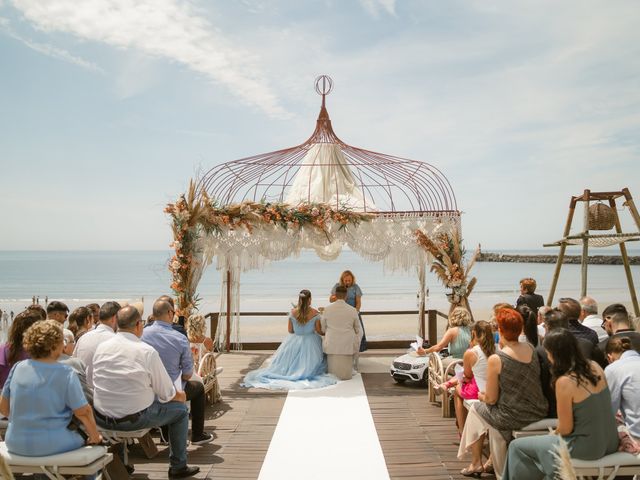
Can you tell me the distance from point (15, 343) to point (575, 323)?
5389 mm

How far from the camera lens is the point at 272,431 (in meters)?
5.76

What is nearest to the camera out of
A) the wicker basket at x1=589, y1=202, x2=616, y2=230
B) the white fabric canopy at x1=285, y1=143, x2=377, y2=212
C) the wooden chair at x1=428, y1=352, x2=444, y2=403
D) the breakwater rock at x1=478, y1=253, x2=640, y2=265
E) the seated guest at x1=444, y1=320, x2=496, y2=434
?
the seated guest at x1=444, y1=320, x2=496, y2=434

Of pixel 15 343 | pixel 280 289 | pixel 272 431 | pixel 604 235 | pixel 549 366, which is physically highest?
pixel 604 235

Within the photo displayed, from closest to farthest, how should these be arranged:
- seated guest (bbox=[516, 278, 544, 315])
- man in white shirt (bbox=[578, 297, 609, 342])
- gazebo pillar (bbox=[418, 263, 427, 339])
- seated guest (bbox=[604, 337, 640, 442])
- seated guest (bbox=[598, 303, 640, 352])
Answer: seated guest (bbox=[604, 337, 640, 442]) → seated guest (bbox=[598, 303, 640, 352]) → man in white shirt (bbox=[578, 297, 609, 342]) → seated guest (bbox=[516, 278, 544, 315]) → gazebo pillar (bbox=[418, 263, 427, 339])

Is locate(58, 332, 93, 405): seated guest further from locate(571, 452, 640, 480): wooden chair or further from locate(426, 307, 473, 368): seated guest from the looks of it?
locate(426, 307, 473, 368): seated guest

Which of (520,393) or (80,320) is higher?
(80,320)

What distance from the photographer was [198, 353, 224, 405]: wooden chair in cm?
627

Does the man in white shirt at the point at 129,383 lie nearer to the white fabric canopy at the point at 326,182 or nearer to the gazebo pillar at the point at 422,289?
the white fabric canopy at the point at 326,182

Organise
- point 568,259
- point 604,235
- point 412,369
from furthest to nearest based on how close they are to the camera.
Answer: point 568,259 < point 604,235 < point 412,369

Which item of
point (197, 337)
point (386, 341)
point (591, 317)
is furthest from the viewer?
point (386, 341)

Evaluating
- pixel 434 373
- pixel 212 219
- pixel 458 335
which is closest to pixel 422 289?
pixel 458 335

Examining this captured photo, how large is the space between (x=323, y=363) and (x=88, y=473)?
499 cm

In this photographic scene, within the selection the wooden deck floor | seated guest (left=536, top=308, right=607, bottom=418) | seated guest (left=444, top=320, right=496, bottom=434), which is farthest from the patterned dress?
the wooden deck floor

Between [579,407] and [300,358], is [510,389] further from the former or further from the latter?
[300,358]
